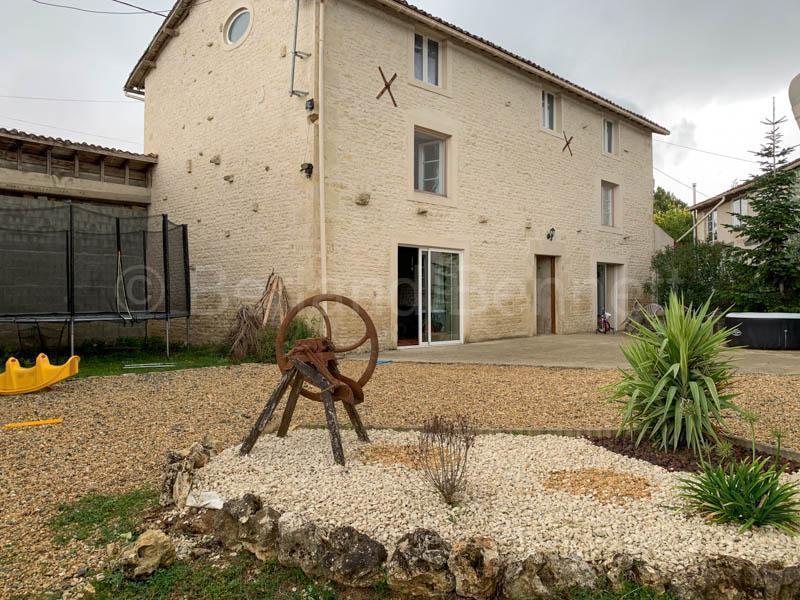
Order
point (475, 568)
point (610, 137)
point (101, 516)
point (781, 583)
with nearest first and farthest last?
1. point (781, 583)
2. point (475, 568)
3. point (101, 516)
4. point (610, 137)

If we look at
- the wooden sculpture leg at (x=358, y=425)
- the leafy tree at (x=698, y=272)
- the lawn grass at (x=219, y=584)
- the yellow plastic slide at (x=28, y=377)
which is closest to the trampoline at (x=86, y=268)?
the yellow plastic slide at (x=28, y=377)

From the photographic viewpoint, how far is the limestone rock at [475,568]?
2168 millimetres

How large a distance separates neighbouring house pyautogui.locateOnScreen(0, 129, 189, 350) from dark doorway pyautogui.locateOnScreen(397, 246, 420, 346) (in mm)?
3757

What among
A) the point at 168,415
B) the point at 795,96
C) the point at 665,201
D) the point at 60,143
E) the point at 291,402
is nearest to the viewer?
the point at 795,96

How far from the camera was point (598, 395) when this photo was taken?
19.1 ft

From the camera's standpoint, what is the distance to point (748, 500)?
250 centimetres

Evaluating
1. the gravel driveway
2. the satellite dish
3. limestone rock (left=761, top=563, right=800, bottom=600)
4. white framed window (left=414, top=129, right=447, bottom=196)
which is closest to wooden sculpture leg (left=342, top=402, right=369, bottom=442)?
the gravel driveway

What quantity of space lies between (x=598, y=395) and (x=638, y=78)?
926 centimetres

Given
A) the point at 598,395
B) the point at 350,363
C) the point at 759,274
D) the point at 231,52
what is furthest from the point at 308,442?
the point at 759,274

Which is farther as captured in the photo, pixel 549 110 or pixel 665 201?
pixel 665 201

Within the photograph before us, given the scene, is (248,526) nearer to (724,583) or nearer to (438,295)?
(724,583)

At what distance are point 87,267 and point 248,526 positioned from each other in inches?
319

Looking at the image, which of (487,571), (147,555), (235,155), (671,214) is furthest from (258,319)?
(671,214)

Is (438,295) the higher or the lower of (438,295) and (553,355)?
the higher
